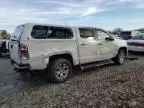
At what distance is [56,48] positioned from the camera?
779 centimetres

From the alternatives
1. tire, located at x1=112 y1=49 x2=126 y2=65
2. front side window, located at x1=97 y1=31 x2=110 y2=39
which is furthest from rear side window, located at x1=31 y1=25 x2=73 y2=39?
tire, located at x1=112 y1=49 x2=126 y2=65

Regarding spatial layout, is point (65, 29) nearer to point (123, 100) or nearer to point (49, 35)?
point (49, 35)

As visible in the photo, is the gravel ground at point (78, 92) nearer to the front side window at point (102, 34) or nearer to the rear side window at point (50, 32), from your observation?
the rear side window at point (50, 32)

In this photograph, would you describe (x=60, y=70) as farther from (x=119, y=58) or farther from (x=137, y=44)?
(x=137, y=44)

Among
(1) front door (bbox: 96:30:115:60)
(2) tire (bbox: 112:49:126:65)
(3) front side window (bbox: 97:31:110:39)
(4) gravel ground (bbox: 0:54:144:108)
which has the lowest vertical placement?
(4) gravel ground (bbox: 0:54:144:108)

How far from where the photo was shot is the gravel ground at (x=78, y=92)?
5574 mm

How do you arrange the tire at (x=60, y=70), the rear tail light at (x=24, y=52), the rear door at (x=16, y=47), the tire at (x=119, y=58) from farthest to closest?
the tire at (x=119, y=58), the tire at (x=60, y=70), the rear door at (x=16, y=47), the rear tail light at (x=24, y=52)

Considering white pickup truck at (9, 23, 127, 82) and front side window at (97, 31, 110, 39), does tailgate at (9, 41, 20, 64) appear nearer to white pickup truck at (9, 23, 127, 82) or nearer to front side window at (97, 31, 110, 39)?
white pickup truck at (9, 23, 127, 82)

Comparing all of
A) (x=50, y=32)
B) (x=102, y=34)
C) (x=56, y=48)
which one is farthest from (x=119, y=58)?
(x=50, y=32)

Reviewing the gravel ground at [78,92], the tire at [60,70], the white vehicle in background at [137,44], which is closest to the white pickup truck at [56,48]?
the tire at [60,70]

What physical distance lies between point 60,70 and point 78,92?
1.64m

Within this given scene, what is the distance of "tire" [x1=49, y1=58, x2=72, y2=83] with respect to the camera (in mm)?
7711

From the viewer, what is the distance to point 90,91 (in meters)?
6.50

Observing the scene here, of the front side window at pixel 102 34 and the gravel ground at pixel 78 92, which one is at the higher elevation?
the front side window at pixel 102 34
